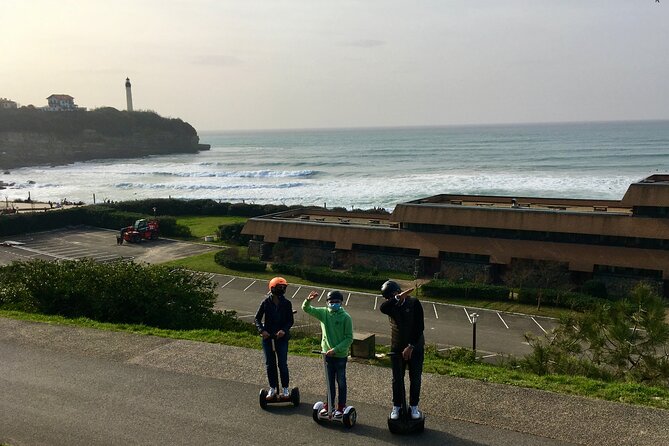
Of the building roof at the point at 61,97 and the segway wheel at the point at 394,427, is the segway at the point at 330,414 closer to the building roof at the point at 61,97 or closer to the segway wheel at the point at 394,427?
the segway wheel at the point at 394,427

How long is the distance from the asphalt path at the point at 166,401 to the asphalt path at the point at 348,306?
1255 cm

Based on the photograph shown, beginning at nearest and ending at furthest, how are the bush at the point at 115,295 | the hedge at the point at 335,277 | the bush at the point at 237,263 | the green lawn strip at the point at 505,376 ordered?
the green lawn strip at the point at 505,376 < the bush at the point at 115,295 < the hedge at the point at 335,277 < the bush at the point at 237,263

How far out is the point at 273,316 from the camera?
9.22m

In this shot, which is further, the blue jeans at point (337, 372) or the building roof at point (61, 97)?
the building roof at point (61, 97)

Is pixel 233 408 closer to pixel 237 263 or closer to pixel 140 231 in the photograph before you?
pixel 237 263

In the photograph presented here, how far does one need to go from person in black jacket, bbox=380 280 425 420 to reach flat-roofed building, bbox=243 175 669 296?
2567 cm

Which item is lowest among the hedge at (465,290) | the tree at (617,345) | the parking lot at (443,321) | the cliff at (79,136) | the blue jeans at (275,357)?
the parking lot at (443,321)

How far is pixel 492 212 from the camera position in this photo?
35.2 m

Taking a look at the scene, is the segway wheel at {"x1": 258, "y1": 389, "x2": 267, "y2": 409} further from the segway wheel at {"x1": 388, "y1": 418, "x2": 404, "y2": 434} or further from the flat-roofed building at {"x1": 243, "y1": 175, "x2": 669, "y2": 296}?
the flat-roofed building at {"x1": 243, "y1": 175, "x2": 669, "y2": 296}

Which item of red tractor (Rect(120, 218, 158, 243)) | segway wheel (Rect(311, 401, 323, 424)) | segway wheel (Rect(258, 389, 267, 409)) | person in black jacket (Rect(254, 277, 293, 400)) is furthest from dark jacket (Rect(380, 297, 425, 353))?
red tractor (Rect(120, 218, 158, 243))

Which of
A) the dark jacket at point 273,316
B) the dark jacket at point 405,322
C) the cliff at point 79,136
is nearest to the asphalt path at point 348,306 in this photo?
the dark jacket at point 273,316

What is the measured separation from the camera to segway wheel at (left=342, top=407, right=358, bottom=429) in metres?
8.70

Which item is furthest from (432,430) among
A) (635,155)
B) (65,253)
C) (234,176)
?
(635,155)

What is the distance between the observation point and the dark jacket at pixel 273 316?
9219 millimetres
